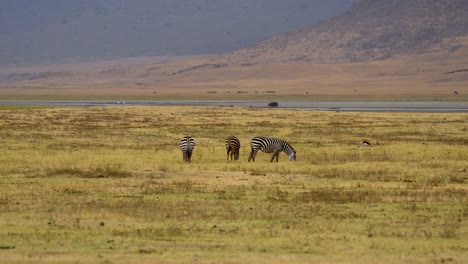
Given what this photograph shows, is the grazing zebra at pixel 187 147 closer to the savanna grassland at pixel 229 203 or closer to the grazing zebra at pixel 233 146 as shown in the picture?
the savanna grassland at pixel 229 203

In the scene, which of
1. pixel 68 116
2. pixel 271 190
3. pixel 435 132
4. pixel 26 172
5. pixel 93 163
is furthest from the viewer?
pixel 68 116

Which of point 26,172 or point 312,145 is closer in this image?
point 26,172

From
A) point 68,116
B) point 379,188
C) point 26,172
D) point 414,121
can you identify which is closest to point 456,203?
point 379,188

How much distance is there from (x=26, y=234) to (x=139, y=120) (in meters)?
41.0

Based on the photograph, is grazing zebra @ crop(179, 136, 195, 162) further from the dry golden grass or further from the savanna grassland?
the dry golden grass

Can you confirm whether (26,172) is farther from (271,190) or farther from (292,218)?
(292,218)

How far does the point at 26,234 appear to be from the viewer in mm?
15523

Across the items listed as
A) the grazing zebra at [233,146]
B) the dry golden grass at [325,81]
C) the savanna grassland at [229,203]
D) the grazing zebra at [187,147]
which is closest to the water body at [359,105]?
the dry golden grass at [325,81]

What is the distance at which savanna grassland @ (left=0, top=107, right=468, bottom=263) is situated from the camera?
46.6 ft

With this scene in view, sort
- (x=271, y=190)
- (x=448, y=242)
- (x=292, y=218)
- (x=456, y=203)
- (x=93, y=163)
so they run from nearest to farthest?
1. (x=448, y=242)
2. (x=292, y=218)
3. (x=456, y=203)
4. (x=271, y=190)
5. (x=93, y=163)

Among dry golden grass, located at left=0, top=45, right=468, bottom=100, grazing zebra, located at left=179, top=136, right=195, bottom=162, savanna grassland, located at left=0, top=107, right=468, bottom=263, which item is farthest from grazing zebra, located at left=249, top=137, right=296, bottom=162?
dry golden grass, located at left=0, top=45, right=468, bottom=100

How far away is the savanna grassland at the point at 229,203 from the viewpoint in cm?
1422

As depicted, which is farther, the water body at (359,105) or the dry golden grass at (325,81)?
the dry golden grass at (325,81)

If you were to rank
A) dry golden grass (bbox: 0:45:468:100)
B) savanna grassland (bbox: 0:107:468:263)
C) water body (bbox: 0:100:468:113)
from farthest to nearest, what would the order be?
dry golden grass (bbox: 0:45:468:100) → water body (bbox: 0:100:468:113) → savanna grassland (bbox: 0:107:468:263)
